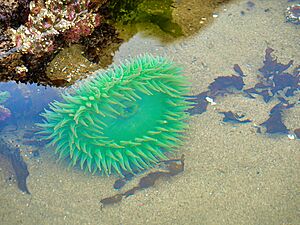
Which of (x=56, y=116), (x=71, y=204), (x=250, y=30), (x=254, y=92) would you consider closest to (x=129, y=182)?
(x=71, y=204)

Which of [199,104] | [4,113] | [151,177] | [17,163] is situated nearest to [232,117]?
[199,104]

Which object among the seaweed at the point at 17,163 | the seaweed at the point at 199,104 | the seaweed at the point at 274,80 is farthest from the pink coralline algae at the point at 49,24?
the seaweed at the point at 274,80

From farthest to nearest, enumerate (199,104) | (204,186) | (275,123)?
(199,104), (275,123), (204,186)

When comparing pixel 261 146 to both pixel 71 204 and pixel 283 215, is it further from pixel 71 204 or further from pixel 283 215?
pixel 71 204

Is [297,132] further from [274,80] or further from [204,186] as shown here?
[204,186]

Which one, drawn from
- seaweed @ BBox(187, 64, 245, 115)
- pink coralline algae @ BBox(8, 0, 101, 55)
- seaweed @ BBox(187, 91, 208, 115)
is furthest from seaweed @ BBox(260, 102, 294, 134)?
pink coralline algae @ BBox(8, 0, 101, 55)

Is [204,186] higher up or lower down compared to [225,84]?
lower down
